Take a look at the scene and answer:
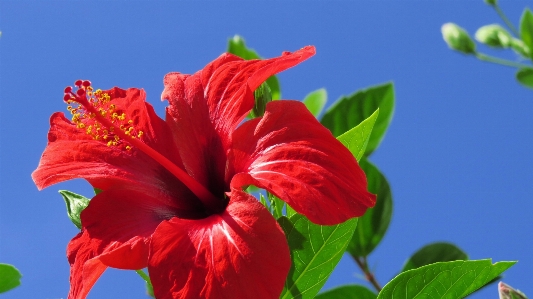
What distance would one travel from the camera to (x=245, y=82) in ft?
4.36

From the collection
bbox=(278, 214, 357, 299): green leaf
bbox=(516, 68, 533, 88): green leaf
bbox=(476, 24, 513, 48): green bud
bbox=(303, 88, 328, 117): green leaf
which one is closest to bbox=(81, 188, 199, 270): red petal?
bbox=(278, 214, 357, 299): green leaf

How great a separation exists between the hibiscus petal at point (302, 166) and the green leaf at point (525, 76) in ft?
6.14

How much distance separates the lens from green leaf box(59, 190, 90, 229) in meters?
1.32

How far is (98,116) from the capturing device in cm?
137

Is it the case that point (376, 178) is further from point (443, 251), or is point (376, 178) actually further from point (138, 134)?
point (138, 134)

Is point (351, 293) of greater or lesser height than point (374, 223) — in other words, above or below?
below

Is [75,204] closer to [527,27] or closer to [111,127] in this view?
[111,127]

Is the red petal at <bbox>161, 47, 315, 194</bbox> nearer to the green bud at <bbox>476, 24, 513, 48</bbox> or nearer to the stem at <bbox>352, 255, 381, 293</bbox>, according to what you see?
the stem at <bbox>352, 255, 381, 293</bbox>

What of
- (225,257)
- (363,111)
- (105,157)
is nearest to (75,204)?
(105,157)

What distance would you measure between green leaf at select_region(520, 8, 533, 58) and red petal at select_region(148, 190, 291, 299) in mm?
2191

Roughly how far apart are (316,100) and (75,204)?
1.46 m

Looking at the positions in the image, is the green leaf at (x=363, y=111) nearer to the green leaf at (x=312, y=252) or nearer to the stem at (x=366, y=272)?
the stem at (x=366, y=272)

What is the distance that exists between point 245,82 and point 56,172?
469mm

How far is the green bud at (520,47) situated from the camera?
2848mm
